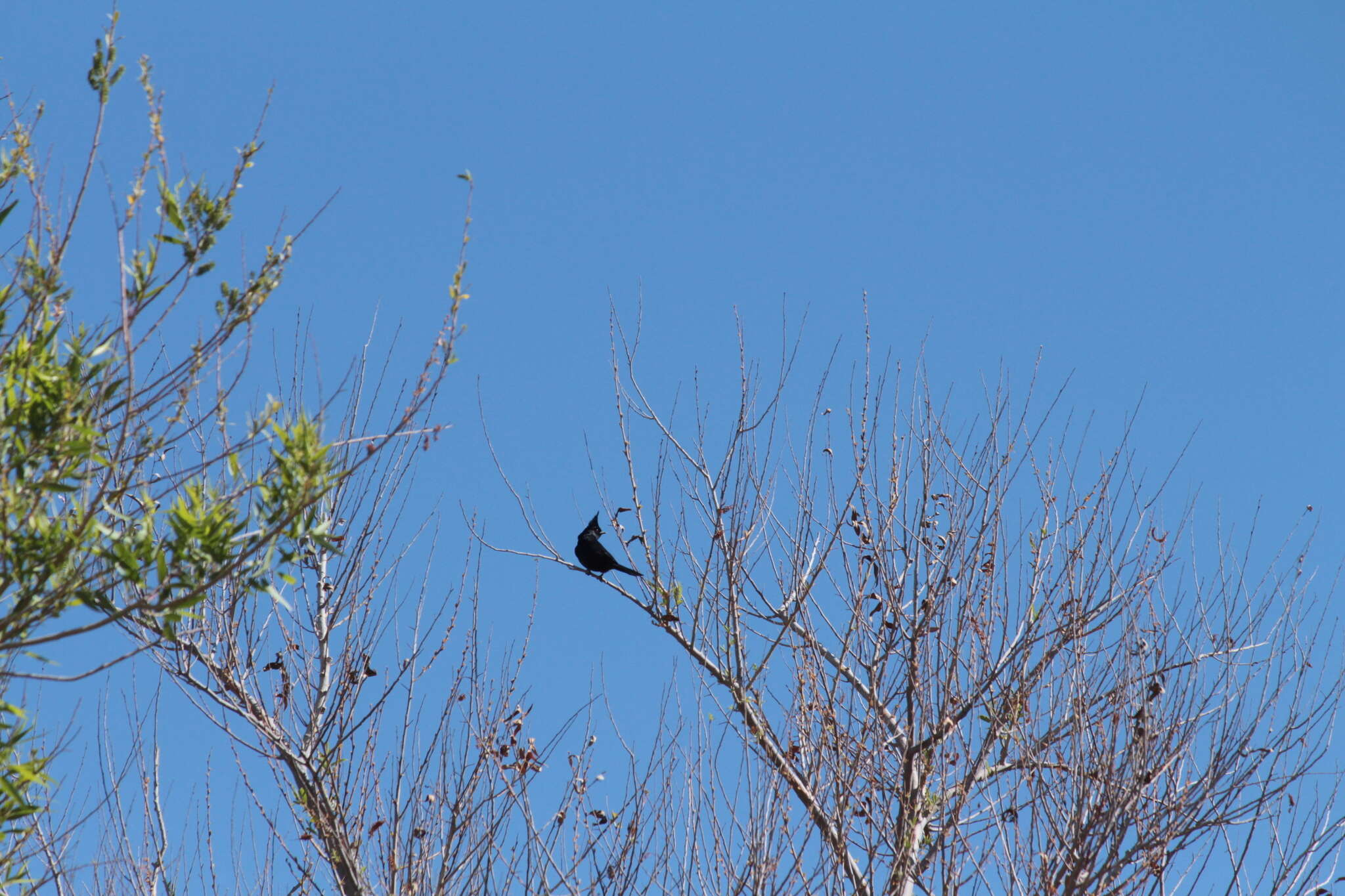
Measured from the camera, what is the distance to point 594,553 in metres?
7.33

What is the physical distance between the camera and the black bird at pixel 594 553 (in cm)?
728

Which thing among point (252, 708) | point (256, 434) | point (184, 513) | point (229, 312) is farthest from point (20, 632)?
point (252, 708)

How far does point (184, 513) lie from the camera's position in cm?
261

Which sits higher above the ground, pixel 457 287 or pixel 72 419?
pixel 457 287

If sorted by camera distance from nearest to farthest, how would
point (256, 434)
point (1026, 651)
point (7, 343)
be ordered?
1. point (256, 434)
2. point (7, 343)
3. point (1026, 651)

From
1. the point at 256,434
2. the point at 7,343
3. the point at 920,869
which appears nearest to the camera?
the point at 256,434

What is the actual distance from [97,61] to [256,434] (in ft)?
→ 3.37

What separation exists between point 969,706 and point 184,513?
3.67 m

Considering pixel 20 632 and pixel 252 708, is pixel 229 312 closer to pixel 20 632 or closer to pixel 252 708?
pixel 20 632

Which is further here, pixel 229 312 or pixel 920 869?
pixel 920 869

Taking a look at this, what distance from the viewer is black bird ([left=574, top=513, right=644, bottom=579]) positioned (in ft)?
23.9

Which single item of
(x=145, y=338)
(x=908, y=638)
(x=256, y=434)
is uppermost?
(x=908, y=638)

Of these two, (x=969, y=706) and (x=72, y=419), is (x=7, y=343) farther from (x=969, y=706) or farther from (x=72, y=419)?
(x=969, y=706)

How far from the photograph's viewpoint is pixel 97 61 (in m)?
2.83
